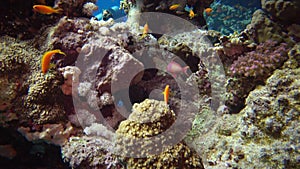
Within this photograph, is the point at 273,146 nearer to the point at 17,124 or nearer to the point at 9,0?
the point at 17,124

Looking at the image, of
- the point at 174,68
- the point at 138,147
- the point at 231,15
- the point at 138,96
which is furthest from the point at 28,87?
the point at 231,15

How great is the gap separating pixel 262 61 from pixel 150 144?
2187mm

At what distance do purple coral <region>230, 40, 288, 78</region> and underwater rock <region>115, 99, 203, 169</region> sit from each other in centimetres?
152

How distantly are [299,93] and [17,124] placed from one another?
3.95m

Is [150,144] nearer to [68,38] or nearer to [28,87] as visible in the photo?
[28,87]

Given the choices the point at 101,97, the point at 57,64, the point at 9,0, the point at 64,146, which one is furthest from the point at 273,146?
the point at 9,0

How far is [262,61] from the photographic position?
3.46 metres

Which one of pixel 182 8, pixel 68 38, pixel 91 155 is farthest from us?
pixel 182 8

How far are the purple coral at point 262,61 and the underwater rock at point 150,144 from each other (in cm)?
152

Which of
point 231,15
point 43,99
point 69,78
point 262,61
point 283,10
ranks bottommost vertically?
point 43,99

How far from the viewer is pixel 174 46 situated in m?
5.00

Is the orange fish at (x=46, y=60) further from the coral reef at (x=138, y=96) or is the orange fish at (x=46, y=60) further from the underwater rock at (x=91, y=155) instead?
the underwater rock at (x=91, y=155)

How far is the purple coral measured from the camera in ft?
11.0

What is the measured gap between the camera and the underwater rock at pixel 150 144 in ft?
8.93
